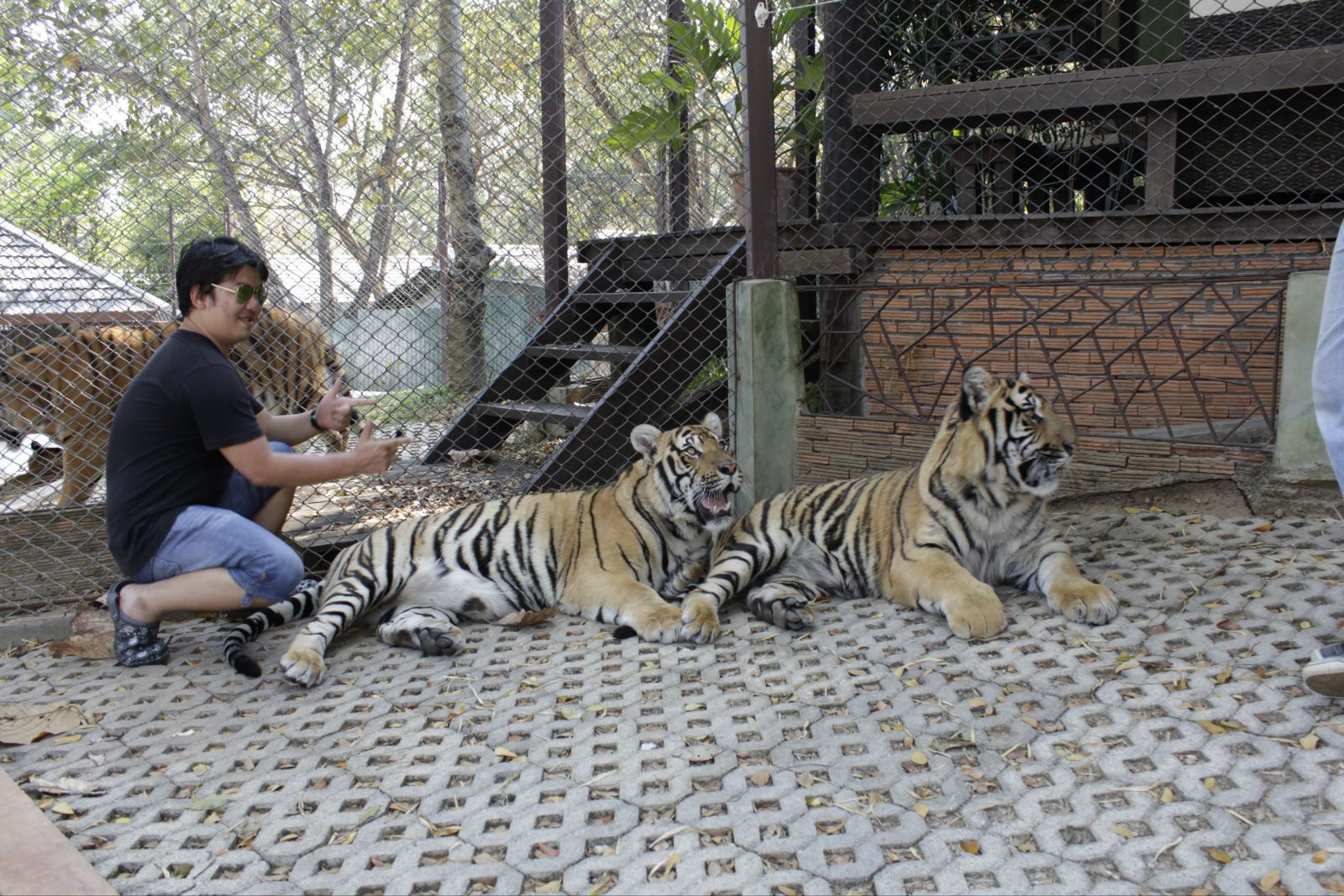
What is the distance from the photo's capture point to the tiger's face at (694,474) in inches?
164

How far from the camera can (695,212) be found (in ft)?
23.3

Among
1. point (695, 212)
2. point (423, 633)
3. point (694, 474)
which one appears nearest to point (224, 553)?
point (423, 633)

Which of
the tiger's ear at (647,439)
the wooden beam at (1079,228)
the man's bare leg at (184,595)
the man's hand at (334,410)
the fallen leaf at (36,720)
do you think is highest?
the wooden beam at (1079,228)

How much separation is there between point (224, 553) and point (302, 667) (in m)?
0.49

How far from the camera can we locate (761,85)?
4.73 m

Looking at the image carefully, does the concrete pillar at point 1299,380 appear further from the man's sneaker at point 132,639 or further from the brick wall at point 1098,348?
the man's sneaker at point 132,639

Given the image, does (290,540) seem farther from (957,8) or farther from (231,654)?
(957,8)

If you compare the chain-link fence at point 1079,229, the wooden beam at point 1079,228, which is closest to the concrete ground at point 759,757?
the chain-link fence at point 1079,229

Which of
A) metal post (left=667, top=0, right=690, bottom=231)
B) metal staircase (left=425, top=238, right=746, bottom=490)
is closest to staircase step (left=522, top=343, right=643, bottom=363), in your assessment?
metal staircase (left=425, top=238, right=746, bottom=490)

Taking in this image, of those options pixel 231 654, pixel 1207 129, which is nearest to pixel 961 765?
pixel 231 654

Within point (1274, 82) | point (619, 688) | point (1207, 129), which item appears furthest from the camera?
point (1207, 129)

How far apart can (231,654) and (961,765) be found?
95.0 inches

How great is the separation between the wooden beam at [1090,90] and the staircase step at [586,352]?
1737mm

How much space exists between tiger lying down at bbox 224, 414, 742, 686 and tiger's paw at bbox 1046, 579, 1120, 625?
4.25 ft
